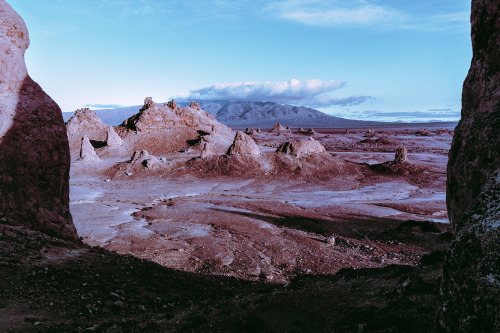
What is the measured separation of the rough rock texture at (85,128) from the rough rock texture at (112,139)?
1913mm

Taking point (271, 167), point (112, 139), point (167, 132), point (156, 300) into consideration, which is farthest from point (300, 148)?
point (156, 300)

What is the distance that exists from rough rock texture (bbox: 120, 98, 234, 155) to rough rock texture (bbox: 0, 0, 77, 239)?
1051 inches

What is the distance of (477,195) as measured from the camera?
4.04 meters

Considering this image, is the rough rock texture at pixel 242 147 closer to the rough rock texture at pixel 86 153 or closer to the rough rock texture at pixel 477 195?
the rough rock texture at pixel 86 153

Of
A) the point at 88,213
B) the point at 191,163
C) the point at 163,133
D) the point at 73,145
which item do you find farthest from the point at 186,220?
the point at 73,145

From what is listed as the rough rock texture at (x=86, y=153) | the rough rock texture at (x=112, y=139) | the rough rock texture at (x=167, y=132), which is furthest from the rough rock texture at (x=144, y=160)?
the rough rock texture at (x=112, y=139)

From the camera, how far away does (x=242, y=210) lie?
52.0 ft

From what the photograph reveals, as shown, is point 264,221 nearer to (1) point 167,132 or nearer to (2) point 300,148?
(2) point 300,148

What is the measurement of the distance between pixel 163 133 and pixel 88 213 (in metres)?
22.8

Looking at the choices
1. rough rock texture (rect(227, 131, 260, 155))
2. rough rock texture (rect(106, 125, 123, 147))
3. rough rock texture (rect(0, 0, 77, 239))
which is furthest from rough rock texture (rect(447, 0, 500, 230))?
rough rock texture (rect(106, 125, 123, 147))

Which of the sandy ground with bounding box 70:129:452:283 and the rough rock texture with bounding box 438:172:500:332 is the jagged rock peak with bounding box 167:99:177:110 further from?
the rough rock texture with bounding box 438:172:500:332

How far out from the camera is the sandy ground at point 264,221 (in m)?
9.76

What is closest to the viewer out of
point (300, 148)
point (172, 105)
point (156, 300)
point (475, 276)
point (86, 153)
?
point (475, 276)

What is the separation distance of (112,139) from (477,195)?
3450 centimetres
